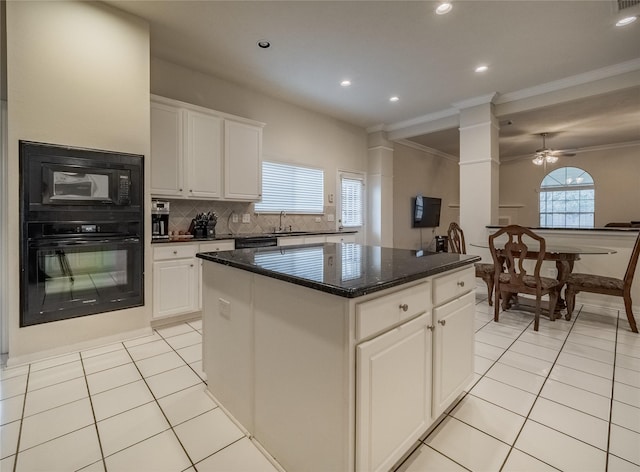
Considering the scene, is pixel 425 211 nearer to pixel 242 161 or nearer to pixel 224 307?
pixel 242 161

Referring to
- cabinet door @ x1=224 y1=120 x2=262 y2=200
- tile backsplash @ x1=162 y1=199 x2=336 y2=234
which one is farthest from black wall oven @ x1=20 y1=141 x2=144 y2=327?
cabinet door @ x1=224 y1=120 x2=262 y2=200

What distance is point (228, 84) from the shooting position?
13.9ft

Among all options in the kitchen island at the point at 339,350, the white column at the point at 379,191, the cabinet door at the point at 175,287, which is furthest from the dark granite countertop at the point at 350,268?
the white column at the point at 379,191

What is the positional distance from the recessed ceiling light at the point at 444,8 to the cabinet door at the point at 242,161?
249 cm

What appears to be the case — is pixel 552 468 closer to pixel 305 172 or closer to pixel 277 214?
pixel 277 214

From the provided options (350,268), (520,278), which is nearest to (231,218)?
(350,268)

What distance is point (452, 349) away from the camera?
5.49ft

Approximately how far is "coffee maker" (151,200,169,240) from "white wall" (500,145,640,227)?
9.43 m

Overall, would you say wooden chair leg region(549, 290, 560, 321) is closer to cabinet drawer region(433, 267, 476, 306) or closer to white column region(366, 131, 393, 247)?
cabinet drawer region(433, 267, 476, 306)

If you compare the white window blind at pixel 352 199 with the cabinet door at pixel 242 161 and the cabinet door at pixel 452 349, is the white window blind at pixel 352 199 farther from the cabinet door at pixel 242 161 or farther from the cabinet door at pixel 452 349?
the cabinet door at pixel 452 349

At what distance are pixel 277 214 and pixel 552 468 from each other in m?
4.17

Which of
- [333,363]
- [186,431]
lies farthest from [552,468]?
Result: [186,431]

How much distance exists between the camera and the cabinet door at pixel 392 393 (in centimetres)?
112

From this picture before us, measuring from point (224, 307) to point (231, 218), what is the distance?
2.72 meters
